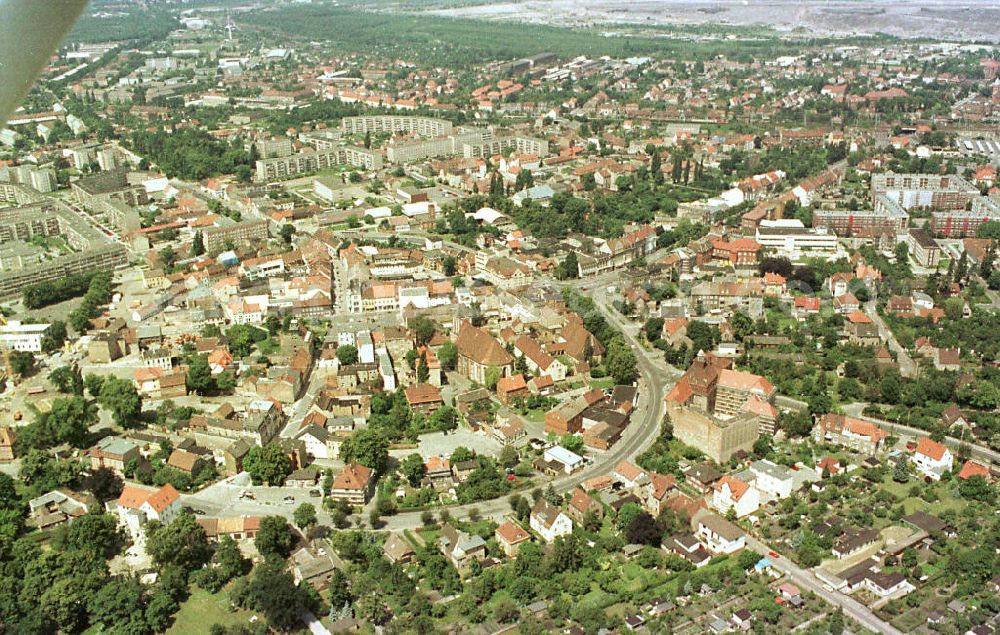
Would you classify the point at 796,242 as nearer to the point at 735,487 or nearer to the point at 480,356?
the point at 480,356

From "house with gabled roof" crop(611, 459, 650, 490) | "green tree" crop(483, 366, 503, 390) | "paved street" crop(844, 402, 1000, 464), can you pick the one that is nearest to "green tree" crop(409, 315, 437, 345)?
"green tree" crop(483, 366, 503, 390)

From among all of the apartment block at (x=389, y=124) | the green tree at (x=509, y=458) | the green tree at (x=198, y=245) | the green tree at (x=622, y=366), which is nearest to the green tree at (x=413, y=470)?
the green tree at (x=509, y=458)

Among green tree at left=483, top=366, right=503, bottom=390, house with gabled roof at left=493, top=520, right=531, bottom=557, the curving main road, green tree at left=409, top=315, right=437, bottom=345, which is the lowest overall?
the curving main road

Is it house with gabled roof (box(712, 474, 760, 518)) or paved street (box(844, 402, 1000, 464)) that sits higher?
house with gabled roof (box(712, 474, 760, 518))

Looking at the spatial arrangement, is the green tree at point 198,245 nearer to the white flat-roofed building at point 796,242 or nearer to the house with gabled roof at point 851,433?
the white flat-roofed building at point 796,242

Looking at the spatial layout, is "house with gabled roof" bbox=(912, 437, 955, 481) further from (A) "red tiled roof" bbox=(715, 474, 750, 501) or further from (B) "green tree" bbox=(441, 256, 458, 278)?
(B) "green tree" bbox=(441, 256, 458, 278)

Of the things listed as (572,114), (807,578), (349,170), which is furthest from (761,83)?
(807,578)

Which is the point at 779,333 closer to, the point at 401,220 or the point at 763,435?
the point at 763,435

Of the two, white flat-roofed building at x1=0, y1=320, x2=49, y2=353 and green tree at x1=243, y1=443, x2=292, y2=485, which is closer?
green tree at x1=243, y1=443, x2=292, y2=485

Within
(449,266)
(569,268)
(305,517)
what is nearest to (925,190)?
(569,268)
